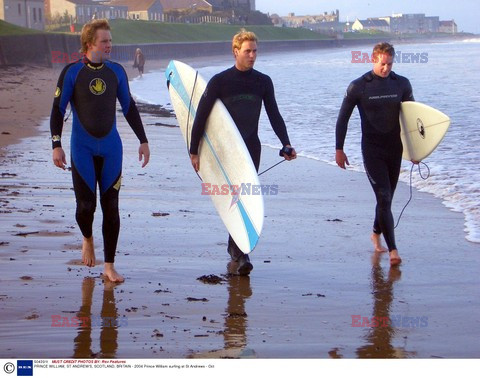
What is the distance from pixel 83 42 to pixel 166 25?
247ft

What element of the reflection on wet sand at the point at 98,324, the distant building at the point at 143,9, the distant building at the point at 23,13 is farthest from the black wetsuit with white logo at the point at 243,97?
Answer: the distant building at the point at 143,9

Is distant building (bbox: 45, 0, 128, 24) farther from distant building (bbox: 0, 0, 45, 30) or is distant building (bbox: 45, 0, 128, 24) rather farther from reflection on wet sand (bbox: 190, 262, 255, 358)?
reflection on wet sand (bbox: 190, 262, 255, 358)

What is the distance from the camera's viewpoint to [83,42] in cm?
490

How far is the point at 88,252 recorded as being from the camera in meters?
5.06

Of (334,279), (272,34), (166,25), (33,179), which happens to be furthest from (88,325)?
(272,34)

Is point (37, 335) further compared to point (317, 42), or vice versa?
point (317, 42)

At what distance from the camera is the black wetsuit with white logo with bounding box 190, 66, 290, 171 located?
5414 millimetres

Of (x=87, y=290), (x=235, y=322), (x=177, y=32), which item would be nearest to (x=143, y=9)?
(x=177, y=32)

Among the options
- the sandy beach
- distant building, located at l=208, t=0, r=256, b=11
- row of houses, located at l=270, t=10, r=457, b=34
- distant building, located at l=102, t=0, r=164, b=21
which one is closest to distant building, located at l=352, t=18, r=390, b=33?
row of houses, located at l=270, t=10, r=457, b=34

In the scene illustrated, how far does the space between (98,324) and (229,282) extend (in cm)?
108

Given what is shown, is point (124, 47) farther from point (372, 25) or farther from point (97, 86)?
point (372, 25)

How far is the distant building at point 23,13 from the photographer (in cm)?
5622

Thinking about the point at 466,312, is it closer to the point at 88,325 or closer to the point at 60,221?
the point at 88,325

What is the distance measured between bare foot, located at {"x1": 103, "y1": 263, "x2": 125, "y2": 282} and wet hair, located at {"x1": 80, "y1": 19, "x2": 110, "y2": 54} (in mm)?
1196
